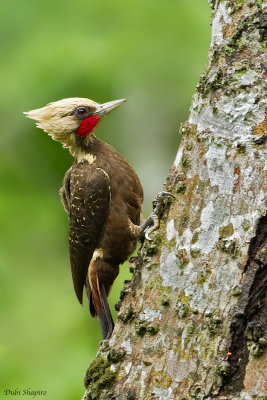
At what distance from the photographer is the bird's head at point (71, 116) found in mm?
4484

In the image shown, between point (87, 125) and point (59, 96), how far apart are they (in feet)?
1.06

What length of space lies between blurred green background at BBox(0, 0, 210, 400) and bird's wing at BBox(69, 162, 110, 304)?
32 cm

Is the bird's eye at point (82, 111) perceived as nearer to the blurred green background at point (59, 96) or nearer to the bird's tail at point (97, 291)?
the blurred green background at point (59, 96)

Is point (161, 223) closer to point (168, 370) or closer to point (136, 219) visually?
point (168, 370)

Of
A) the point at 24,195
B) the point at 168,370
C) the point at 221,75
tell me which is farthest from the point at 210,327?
the point at 24,195

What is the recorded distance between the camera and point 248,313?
2627 mm

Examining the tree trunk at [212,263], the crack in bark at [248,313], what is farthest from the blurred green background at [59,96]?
the crack in bark at [248,313]

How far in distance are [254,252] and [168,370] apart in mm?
614

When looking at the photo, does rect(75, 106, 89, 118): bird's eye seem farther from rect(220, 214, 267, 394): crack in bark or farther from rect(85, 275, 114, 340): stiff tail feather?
rect(220, 214, 267, 394): crack in bark

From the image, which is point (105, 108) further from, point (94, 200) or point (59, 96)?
point (94, 200)

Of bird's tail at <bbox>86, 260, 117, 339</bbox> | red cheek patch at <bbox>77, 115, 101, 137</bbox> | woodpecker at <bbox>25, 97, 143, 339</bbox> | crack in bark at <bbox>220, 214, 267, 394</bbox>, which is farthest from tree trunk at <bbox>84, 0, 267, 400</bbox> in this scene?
red cheek patch at <bbox>77, 115, 101, 137</bbox>

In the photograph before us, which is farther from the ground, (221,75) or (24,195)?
(24,195)

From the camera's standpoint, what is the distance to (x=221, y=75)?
9.89 ft

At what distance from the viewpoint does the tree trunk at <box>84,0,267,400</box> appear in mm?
2631
